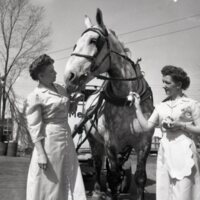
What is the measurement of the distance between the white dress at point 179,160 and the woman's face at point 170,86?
0.32 ft

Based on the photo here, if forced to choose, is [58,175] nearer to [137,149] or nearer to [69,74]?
[69,74]

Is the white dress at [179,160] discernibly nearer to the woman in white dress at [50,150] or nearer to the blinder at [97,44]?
the woman in white dress at [50,150]

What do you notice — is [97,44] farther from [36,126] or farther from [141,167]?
[141,167]

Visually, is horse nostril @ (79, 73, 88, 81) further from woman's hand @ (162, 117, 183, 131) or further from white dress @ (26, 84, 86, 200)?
woman's hand @ (162, 117, 183, 131)

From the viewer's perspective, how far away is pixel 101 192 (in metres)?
6.21

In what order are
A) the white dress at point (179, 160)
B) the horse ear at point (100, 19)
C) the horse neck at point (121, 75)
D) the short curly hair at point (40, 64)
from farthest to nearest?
1. the horse neck at point (121, 75)
2. the horse ear at point (100, 19)
3. the short curly hair at point (40, 64)
4. the white dress at point (179, 160)

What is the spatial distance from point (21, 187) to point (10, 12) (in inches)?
831

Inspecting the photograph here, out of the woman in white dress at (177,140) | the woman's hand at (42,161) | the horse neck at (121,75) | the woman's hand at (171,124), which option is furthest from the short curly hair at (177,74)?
the woman's hand at (42,161)

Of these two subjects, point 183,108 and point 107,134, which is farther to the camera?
point 107,134

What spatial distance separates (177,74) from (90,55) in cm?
136

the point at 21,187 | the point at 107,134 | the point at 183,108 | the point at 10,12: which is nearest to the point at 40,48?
the point at 10,12

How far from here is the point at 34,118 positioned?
354 centimetres

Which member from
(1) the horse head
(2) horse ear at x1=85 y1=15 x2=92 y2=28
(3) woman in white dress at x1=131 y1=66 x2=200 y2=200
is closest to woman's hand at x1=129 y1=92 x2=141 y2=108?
(3) woman in white dress at x1=131 y1=66 x2=200 y2=200

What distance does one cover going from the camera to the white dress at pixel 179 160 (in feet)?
10.8
